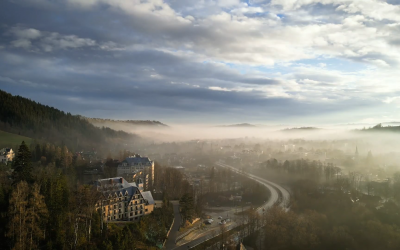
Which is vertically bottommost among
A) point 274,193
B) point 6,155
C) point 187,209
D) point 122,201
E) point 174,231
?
point 274,193

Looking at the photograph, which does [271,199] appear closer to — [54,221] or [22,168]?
[54,221]

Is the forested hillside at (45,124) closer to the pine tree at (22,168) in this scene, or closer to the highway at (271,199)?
the highway at (271,199)

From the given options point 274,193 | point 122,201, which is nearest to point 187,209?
point 122,201

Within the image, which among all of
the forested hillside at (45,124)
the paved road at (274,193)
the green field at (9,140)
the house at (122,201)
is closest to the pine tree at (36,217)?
the house at (122,201)

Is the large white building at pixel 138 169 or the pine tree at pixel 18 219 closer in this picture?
the pine tree at pixel 18 219

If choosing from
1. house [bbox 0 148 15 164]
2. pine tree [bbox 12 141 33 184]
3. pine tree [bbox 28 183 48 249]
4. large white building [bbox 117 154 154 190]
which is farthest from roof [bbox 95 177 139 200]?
house [bbox 0 148 15 164]
